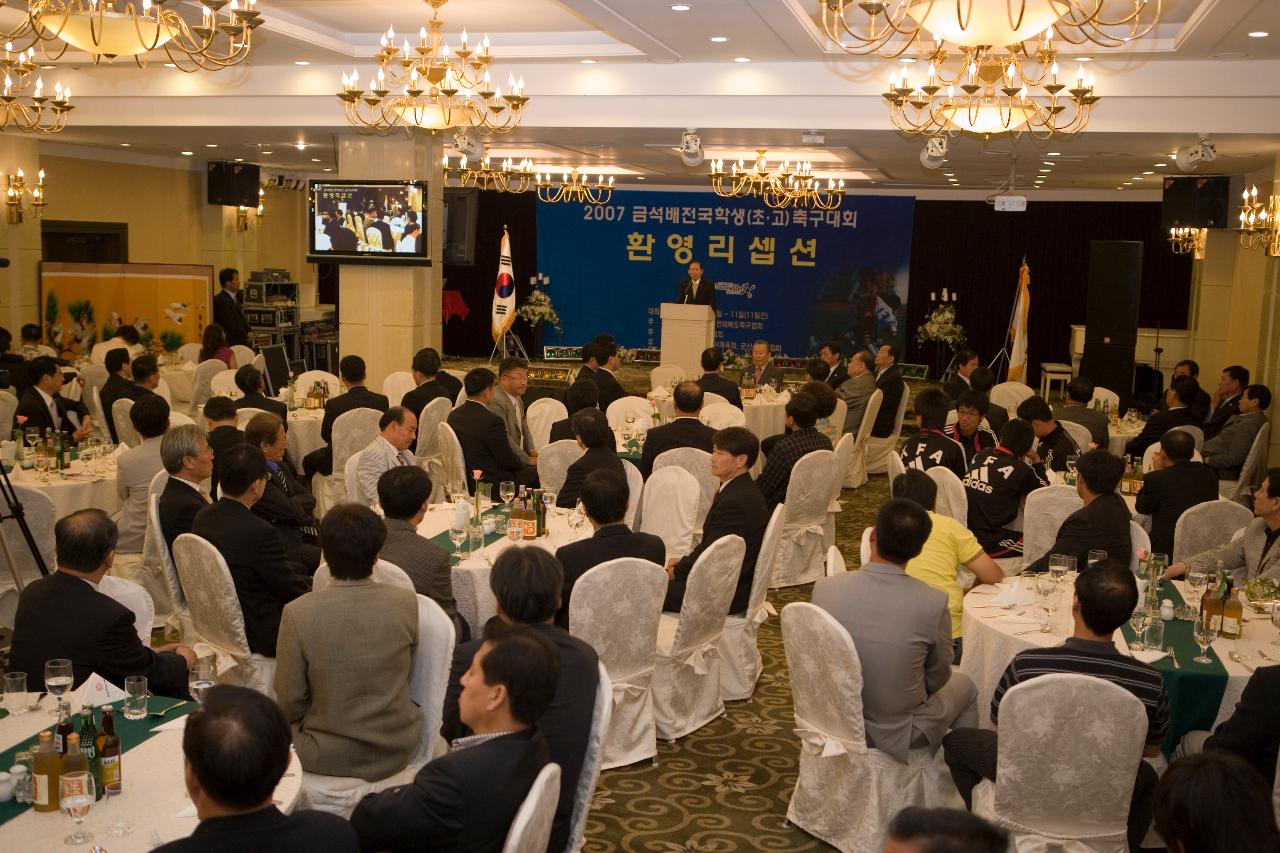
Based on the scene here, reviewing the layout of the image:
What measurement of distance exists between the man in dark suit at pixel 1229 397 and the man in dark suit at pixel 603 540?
6.82 meters

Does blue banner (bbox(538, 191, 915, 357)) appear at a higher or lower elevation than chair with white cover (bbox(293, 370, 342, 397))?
higher

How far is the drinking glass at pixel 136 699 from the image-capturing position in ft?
11.3

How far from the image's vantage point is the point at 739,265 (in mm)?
21656

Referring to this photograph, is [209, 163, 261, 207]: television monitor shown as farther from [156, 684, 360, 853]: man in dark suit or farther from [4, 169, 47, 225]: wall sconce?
[156, 684, 360, 853]: man in dark suit

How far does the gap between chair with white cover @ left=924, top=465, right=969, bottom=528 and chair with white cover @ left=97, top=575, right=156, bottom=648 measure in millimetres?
4269

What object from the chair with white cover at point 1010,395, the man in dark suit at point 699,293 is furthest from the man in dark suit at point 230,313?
the chair with white cover at point 1010,395

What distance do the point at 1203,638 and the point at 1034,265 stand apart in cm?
1729

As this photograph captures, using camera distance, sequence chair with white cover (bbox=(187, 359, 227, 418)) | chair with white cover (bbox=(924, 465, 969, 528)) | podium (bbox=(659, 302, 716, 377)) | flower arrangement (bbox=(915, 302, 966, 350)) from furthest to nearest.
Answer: flower arrangement (bbox=(915, 302, 966, 350)) < podium (bbox=(659, 302, 716, 377)) < chair with white cover (bbox=(187, 359, 227, 418)) < chair with white cover (bbox=(924, 465, 969, 528))

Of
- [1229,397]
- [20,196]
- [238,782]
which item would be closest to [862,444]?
[1229,397]

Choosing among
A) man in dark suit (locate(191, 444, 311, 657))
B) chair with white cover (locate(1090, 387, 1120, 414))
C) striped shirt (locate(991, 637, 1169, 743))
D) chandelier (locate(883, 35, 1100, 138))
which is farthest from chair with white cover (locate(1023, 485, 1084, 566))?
chair with white cover (locate(1090, 387, 1120, 414))

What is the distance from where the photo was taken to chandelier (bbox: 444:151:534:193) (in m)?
13.5

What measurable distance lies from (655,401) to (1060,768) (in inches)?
303

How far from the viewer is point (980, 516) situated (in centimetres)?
691

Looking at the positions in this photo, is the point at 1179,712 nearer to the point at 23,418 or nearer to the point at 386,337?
the point at 23,418
